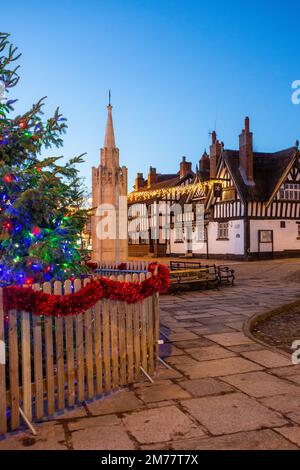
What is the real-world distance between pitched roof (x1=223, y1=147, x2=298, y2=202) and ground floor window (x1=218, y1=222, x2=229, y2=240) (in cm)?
371

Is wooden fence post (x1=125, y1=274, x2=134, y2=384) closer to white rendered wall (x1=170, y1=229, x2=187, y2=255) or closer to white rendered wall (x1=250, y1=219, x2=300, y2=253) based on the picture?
white rendered wall (x1=250, y1=219, x2=300, y2=253)

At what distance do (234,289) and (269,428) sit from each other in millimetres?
11394

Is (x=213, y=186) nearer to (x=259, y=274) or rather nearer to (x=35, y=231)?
(x=259, y=274)

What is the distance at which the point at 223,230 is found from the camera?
115 ft

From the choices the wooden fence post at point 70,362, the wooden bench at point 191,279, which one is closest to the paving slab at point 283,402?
the wooden fence post at point 70,362

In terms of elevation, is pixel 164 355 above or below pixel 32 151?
below

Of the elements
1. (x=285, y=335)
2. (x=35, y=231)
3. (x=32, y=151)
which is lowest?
(x=285, y=335)

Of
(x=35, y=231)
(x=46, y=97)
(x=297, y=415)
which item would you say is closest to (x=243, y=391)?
(x=297, y=415)

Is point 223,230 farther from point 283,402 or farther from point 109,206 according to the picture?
point 283,402

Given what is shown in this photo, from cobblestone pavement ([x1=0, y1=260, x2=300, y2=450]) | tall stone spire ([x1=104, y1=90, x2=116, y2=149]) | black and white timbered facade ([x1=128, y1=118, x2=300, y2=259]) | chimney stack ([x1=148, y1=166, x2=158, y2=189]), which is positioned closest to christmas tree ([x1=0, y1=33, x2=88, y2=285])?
cobblestone pavement ([x1=0, y1=260, x2=300, y2=450])

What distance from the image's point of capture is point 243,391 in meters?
4.91

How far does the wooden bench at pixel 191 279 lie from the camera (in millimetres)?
14359

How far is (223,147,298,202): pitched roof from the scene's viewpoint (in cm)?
3216
